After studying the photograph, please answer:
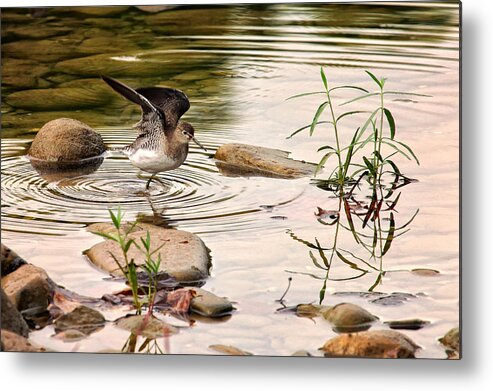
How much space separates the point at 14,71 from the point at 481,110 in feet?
6.09

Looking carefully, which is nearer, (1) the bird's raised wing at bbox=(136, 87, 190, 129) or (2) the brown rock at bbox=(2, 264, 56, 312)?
(2) the brown rock at bbox=(2, 264, 56, 312)

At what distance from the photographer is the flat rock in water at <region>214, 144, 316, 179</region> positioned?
16.9 ft

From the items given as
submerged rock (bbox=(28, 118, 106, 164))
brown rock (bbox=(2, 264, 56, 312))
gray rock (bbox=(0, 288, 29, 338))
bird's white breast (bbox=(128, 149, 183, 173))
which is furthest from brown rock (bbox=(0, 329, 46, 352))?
bird's white breast (bbox=(128, 149, 183, 173))

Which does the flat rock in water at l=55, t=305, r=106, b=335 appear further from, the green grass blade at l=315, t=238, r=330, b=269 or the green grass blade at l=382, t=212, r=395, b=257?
the green grass blade at l=382, t=212, r=395, b=257

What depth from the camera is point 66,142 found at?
17.2 feet

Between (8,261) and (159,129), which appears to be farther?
(159,129)

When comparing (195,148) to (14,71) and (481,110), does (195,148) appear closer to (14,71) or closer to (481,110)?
(14,71)

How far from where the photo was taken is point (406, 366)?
4.51 m

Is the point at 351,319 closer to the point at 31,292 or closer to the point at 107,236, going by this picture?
the point at 107,236

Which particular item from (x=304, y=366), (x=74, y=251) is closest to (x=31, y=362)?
(x=74, y=251)

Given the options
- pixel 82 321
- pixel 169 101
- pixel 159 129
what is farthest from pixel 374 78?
pixel 82 321

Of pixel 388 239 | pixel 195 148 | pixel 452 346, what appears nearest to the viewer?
pixel 452 346

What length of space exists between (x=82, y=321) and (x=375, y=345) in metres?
1.09

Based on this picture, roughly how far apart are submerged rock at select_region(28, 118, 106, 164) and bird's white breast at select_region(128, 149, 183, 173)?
14 centimetres
